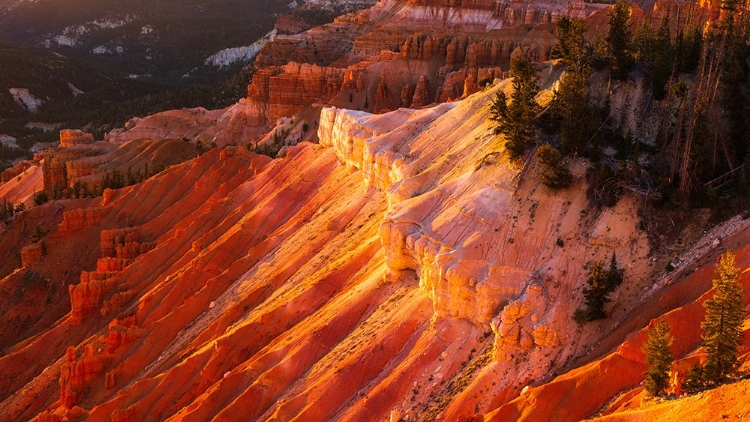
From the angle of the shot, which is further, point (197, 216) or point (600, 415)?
point (197, 216)

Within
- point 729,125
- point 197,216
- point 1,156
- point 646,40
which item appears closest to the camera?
point 729,125

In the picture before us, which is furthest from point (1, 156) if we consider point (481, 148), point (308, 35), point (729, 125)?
point (729, 125)

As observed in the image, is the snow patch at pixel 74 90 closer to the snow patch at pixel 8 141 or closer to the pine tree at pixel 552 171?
the snow patch at pixel 8 141

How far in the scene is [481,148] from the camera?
28.4 metres

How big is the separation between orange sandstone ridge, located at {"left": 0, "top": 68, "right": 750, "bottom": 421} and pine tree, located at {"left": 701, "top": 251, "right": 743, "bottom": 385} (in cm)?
107

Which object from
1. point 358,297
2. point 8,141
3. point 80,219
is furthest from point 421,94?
point 8,141

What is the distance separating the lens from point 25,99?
444ft

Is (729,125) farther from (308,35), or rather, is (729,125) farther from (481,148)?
(308,35)

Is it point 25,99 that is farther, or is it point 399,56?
point 25,99

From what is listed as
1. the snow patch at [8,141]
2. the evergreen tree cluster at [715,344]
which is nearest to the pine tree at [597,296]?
the evergreen tree cluster at [715,344]

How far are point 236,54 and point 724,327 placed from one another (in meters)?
159

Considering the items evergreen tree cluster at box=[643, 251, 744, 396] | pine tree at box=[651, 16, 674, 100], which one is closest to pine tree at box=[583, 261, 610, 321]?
evergreen tree cluster at box=[643, 251, 744, 396]

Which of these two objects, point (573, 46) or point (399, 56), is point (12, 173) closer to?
point (399, 56)

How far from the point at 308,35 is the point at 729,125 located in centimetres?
9028
